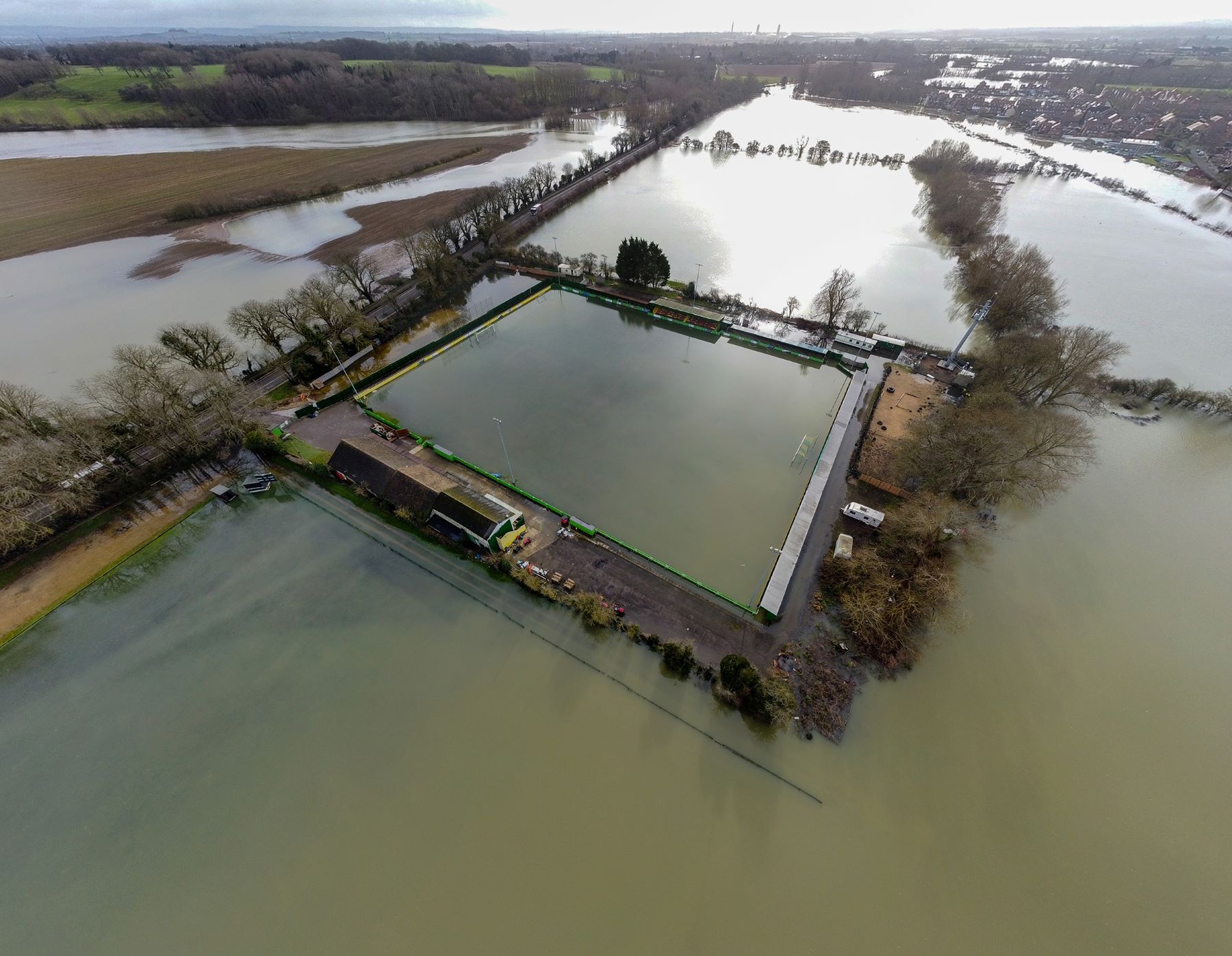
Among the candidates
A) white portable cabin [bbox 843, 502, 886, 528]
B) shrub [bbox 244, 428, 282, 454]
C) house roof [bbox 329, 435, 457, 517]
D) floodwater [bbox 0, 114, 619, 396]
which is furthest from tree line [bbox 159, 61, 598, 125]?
white portable cabin [bbox 843, 502, 886, 528]

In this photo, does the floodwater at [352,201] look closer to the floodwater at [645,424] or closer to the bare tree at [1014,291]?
the floodwater at [645,424]

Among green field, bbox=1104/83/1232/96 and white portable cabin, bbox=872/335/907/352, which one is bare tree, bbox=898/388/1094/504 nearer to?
white portable cabin, bbox=872/335/907/352

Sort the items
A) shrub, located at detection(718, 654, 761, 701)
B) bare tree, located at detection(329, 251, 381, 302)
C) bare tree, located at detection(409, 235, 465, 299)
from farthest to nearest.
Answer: bare tree, located at detection(409, 235, 465, 299)
bare tree, located at detection(329, 251, 381, 302)
shrub, located at detection(718, 654, 761, 701)

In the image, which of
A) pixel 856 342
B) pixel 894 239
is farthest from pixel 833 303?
pixel 894 239

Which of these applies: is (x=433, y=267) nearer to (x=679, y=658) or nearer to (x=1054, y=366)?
(x=679, y=658)

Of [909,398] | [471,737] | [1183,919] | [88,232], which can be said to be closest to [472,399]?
[471,737]

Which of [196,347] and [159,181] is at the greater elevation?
[196,347]
